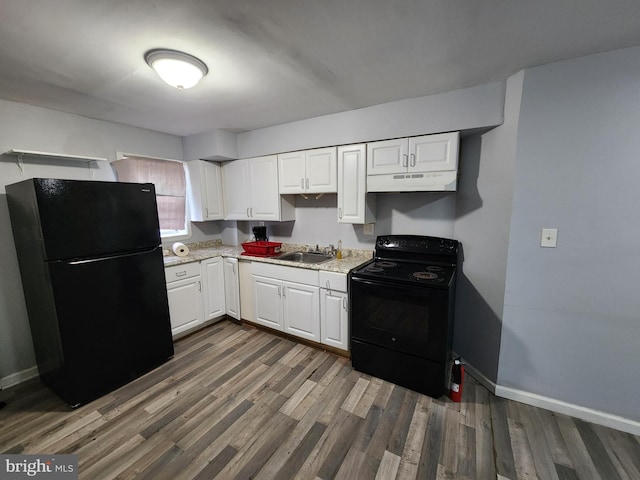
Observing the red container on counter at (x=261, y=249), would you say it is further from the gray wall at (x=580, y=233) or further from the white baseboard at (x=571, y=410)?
the white baseboard at (x=571, y=410)

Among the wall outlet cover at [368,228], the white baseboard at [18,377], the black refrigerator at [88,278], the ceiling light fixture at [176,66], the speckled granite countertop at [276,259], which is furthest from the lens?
the wall outlet cover at [368,228]

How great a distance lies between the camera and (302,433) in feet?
5.53

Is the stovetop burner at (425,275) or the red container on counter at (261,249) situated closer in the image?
the stovetop burner at (425,275)

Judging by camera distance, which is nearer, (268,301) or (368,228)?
(368,228)

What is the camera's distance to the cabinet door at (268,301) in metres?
2.81

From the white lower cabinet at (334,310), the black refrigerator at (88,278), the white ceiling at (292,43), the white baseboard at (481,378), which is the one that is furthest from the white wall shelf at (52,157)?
the white baseboard at (481,378)

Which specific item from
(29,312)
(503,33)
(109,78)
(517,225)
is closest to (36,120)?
(109,78)

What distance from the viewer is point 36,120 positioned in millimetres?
2191

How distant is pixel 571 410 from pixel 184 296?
341 cm

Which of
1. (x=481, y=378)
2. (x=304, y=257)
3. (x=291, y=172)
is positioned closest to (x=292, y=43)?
(x=291, y=172)

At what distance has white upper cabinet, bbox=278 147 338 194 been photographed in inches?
102

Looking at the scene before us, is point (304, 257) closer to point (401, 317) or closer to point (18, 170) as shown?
point (401, 317)

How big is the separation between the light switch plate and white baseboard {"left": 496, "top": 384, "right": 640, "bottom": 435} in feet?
3.64

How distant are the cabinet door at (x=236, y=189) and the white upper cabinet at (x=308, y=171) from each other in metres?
0.55
